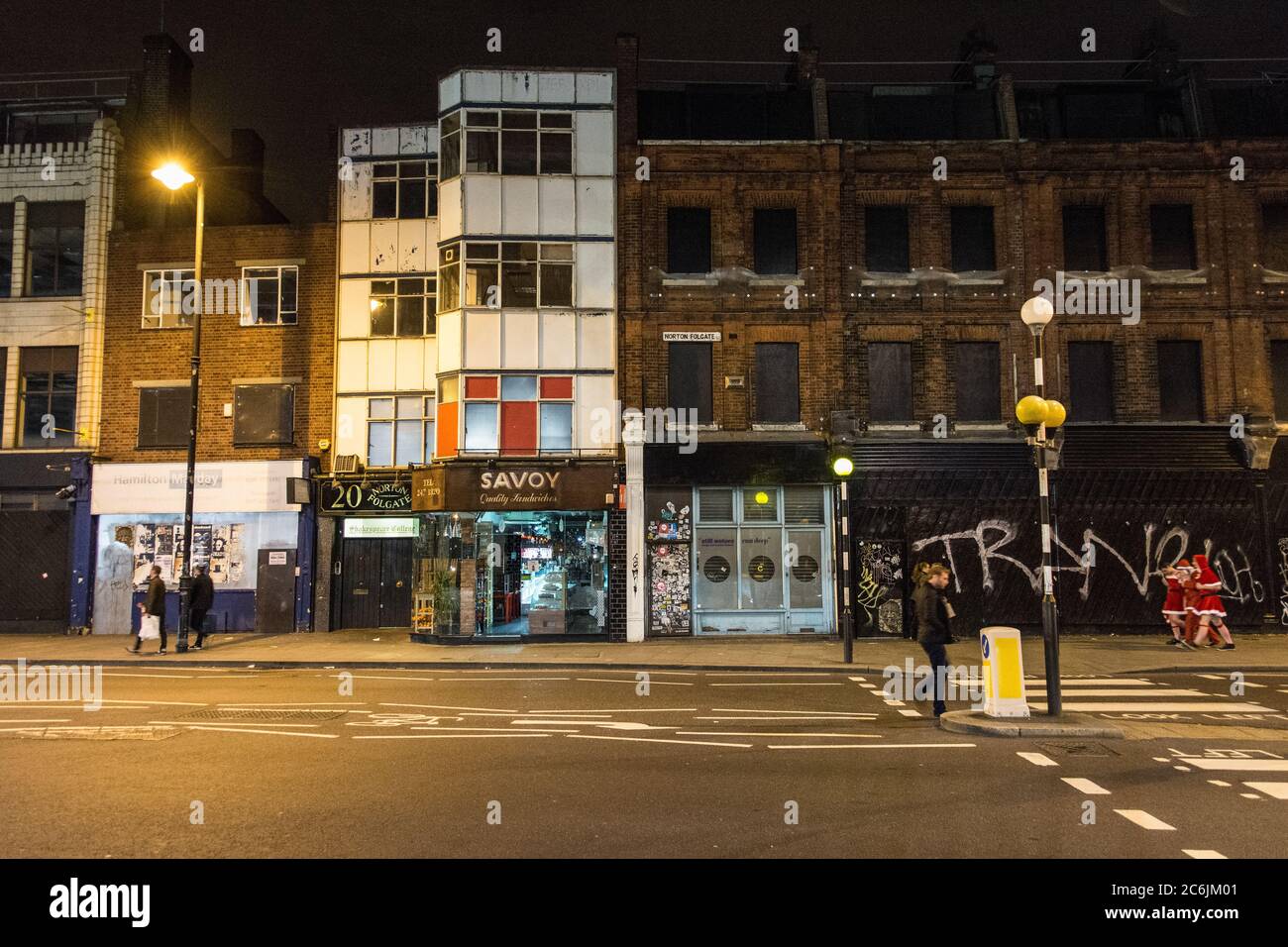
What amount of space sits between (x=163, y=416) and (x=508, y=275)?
1021 cm

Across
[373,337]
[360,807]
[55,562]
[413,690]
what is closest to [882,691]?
[413,690]

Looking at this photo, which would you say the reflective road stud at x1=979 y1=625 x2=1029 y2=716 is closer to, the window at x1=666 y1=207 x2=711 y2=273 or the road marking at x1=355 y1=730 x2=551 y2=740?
the road marking at x1=355 y1=730 x2=551 y2=740

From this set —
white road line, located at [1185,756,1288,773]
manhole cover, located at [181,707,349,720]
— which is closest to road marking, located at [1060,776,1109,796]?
white road line, located at [1185,756,1288,773]

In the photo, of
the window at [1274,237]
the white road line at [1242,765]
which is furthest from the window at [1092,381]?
the white road line at [1242,765]

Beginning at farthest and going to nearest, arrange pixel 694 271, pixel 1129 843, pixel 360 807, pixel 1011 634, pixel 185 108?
1. pixel 185 108
2. pixel 694 271
3. pixel 1011 634
4. pixel 360 807
5. pixel 1129 843

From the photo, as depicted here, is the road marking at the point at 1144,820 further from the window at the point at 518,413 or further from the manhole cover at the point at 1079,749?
the window at the point at 518,413

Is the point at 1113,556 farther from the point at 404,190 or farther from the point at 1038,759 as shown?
the point at 404,190

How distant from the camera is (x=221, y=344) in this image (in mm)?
24188

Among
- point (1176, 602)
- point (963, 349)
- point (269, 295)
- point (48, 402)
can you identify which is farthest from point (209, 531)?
point (1176, 602)

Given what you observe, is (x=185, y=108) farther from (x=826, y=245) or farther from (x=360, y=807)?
(x=360, y=807)

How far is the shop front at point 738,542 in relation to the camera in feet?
72.0

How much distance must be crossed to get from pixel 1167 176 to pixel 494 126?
56.0 ft

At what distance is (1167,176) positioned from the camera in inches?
893

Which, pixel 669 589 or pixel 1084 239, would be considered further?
pixel 1084 239
